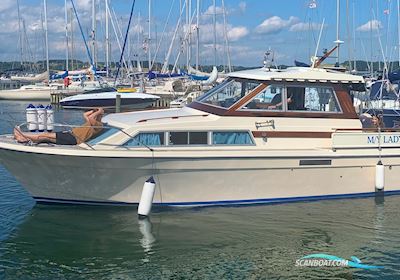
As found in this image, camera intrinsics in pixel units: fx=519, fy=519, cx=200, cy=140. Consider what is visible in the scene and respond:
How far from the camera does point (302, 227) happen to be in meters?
9.28

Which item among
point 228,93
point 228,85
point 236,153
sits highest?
point 228,85

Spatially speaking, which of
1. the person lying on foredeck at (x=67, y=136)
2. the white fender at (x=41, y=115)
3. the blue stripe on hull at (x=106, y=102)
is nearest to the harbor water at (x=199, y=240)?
the white fender at (x=41, y=115)

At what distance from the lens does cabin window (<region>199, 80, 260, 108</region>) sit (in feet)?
33.5

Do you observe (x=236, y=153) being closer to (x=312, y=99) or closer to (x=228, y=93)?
(x=228, y=93)

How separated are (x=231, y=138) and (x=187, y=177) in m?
1.11

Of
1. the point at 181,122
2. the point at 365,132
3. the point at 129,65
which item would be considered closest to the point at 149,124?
the point at 181,122

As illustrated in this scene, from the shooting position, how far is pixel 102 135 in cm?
967

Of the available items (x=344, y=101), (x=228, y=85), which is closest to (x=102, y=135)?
(x=228, y=85)

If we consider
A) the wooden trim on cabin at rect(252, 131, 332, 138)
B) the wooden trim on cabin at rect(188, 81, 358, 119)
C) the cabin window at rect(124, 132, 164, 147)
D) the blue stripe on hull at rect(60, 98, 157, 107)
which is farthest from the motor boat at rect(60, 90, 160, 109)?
the wooden trim on cabin at rect(252, 131, 332, 138)

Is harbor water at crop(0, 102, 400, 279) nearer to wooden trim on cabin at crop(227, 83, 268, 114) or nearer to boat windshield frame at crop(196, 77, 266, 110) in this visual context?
wooden trim on cabin at crop(227, 83, 268, 114)

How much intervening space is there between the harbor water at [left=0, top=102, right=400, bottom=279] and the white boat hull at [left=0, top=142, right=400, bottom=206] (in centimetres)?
26

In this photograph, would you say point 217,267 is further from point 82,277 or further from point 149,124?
point 149,124

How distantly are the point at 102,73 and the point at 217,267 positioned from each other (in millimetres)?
43520

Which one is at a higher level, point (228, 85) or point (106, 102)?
point (228, 85)
